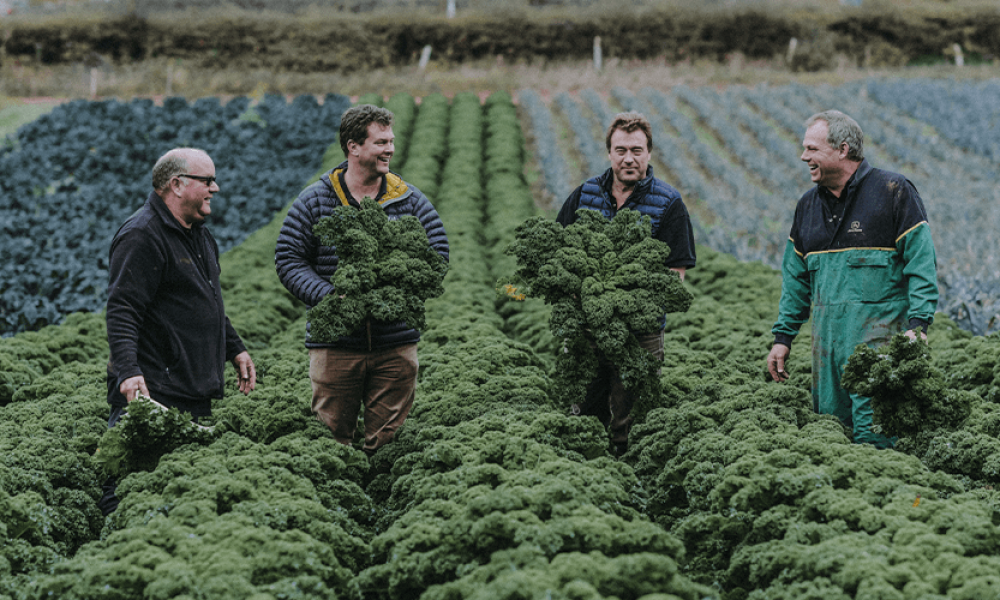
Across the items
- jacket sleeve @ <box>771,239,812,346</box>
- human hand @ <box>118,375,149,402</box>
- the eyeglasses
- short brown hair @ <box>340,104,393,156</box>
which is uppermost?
short brown hair @ <box>340,104,393,156</box>

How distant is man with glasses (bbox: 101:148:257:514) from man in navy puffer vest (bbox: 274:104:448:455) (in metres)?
0.49

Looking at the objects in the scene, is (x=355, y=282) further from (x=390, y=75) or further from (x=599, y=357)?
(x=390, y=75)

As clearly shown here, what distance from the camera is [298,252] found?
538 cm

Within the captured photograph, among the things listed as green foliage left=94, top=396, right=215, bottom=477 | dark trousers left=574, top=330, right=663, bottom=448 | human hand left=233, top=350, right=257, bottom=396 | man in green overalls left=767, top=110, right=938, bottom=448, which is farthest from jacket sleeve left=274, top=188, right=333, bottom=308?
man in green overalls left=767, top=110, right=938, bottom=448

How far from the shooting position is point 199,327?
16.5 feet

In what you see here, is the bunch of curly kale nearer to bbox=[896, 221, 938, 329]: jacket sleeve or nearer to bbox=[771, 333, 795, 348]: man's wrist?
bbox=[771, 333, 795, 348]: man's wrist

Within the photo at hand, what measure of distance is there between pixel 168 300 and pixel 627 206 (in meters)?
2.89

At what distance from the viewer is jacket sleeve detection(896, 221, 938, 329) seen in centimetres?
505

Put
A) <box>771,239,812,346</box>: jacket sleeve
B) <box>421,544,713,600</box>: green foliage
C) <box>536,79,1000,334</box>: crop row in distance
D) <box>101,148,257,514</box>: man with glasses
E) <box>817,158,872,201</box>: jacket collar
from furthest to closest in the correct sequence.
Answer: <box>536,79,1000,334</box>: crop row in distance, <box>771,239,812,346</box>: jacket sleeve, <box>817,158,872,201</box>: jacket collar, <box>101,148,257,514</box>: man with glasses, <box>421,544,713,600</box>: green foliage

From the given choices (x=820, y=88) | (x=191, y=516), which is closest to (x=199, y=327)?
(x=191, y=516)

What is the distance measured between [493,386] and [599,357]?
0.97m

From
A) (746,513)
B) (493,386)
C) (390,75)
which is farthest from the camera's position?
(390,75)

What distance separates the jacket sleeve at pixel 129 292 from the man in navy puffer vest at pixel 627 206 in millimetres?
2711

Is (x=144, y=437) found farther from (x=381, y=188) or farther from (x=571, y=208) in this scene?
(x=571, y=208)
